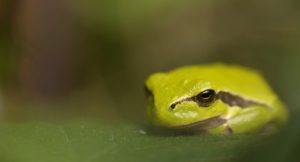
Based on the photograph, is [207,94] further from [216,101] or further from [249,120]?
[249,120]

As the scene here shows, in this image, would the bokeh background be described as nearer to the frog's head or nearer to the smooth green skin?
the smooth green skin

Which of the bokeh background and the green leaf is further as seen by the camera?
the bokeh background

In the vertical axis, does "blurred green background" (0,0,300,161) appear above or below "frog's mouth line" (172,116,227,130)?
→ above

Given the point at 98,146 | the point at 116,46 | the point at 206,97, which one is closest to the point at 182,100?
the point at 206,97

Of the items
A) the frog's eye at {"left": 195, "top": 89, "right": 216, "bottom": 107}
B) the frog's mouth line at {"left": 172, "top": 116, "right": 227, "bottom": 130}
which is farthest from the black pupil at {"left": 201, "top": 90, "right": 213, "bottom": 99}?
the frog's mouth line at {"left": 172, "top": 116, "right": 227, "bottom": 130}

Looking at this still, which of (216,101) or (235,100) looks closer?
(216,101)
